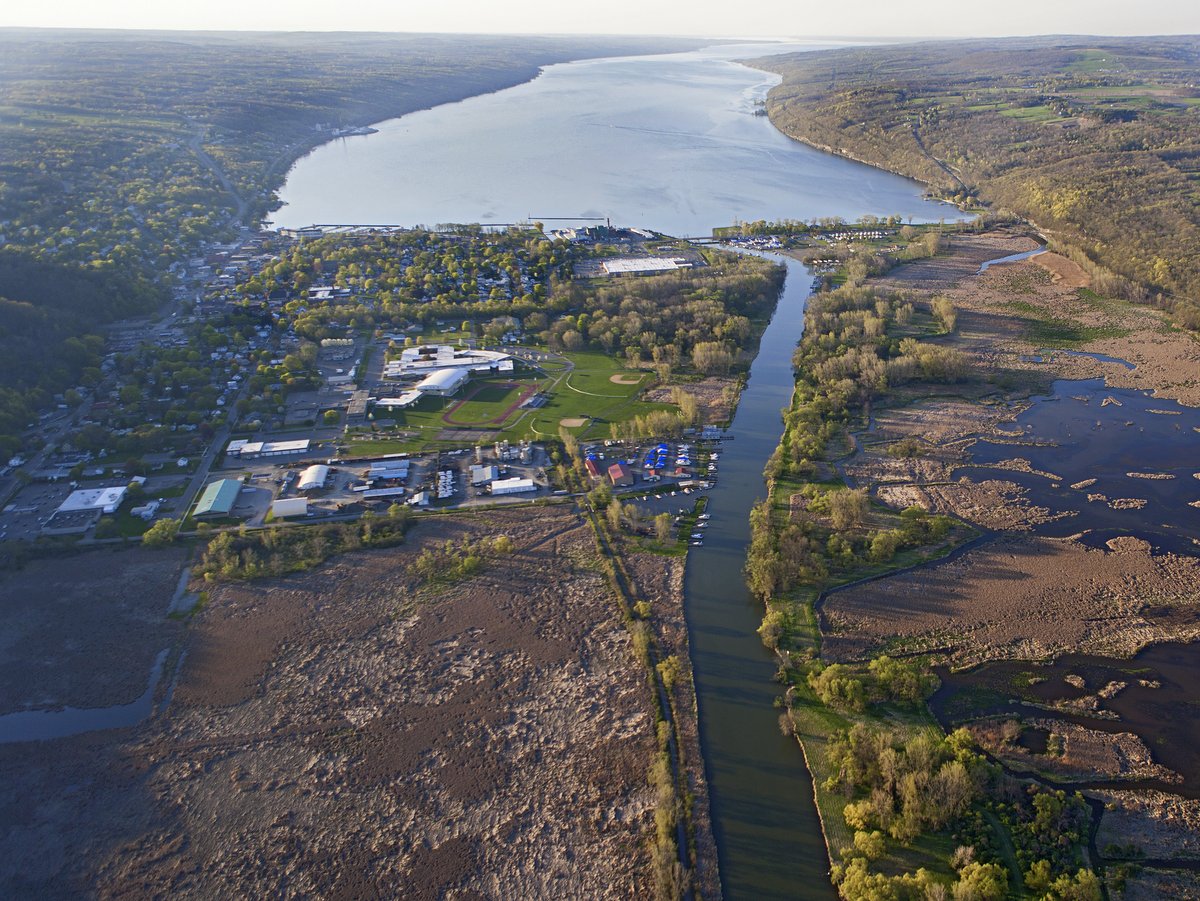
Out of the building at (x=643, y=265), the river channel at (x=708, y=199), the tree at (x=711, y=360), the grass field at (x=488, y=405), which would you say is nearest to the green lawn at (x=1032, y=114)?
the river channel at (x=708, y=199)

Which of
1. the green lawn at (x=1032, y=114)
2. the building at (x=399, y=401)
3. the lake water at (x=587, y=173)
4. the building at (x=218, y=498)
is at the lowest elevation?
the building at (x=218, y=498)

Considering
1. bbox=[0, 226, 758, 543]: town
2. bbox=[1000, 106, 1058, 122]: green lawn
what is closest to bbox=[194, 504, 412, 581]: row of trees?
bbox=[0, 226, 758, 543]: town

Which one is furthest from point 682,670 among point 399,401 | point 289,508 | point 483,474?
point 399,401

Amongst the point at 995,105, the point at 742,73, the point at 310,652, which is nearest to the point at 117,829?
the point at 310,652

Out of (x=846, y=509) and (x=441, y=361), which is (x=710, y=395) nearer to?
(x=846, y=509)

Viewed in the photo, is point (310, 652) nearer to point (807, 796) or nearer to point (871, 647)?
point (807, 796)

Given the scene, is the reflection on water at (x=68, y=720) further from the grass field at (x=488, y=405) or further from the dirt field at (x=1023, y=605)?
the dirt field at (x=1023, y=605)
